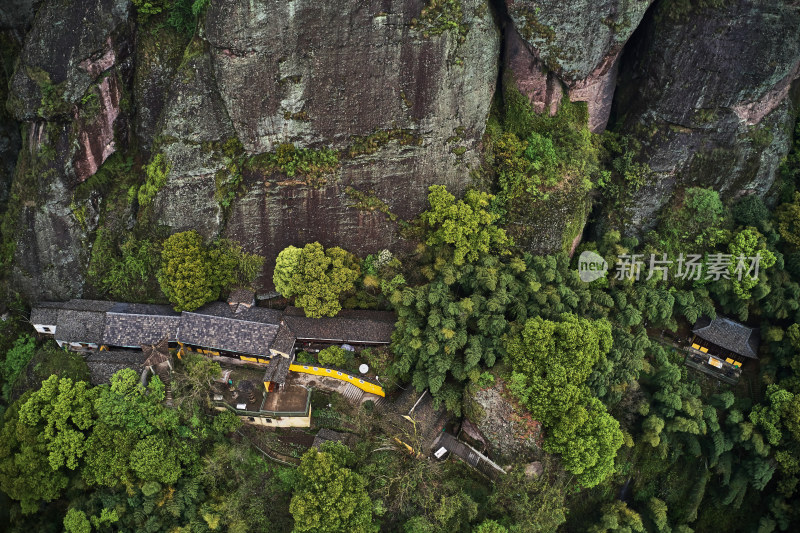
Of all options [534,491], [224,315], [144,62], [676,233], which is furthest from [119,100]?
[676,233]

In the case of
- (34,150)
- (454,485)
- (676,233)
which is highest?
(34,150)

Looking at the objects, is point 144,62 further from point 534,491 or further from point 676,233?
point 676,233

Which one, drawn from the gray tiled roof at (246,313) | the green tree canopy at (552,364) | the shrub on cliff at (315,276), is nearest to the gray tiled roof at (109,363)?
the gray tiled roof at (246,313)

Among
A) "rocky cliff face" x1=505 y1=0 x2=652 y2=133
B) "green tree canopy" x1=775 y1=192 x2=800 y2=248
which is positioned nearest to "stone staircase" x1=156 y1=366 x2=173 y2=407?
"rocky cliff face" x1=505 y1=0 x2=652 y2=133

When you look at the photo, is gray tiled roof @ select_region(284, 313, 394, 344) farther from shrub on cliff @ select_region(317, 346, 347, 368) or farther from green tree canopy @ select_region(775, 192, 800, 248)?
green tree canopy @ select_region(775, 192, 800, 248)

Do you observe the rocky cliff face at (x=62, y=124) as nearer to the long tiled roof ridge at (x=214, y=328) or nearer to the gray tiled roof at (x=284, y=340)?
the long tiled roof ridge at (x=214, y=328)

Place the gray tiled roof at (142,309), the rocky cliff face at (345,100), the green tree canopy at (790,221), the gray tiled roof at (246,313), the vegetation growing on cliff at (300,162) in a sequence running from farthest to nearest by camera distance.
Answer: the green tree canopy at (790,221) → the gray tiled roof at (142,309) → the gray tiled roof at (246,313) → the vegetation growing on cliff at (300,162) → the rocky cliff face at (345,100)

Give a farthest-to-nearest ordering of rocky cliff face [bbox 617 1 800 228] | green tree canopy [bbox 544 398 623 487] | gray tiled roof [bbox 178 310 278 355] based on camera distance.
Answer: gray tiled roof [bbox 178 310 278 355], rocky cliff face [bbox 617 1 800 228], green tree canopy [bbox 544 398 623 487]
